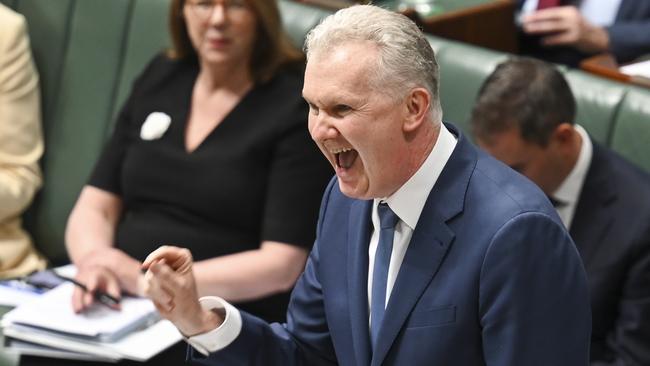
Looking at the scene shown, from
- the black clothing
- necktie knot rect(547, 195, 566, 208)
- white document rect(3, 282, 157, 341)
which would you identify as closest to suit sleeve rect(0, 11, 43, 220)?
the black clothing

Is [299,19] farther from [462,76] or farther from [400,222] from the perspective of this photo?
[400,222]

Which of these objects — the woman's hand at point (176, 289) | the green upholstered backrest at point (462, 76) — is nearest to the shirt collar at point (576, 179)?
the green upholstered backrest at point (462, 76)

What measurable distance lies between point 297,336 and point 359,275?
0.58 ft

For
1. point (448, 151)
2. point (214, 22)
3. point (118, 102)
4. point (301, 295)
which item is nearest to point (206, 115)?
point (214, 22)

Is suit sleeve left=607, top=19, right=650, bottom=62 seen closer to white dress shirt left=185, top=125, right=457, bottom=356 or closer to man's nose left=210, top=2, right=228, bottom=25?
man's nose left=210, top=2, right=228, bottom=25

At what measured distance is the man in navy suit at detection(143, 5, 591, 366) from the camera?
141 cm

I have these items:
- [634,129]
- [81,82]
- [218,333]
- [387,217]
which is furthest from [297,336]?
[81,82]

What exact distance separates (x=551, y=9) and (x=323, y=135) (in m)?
1.91

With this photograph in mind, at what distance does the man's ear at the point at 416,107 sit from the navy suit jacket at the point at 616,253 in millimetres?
776

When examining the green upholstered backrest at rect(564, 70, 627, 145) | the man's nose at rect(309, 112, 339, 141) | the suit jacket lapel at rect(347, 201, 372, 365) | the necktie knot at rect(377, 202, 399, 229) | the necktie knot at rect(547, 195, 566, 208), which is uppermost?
the man's nose at rect(309, 112, 339, 141)

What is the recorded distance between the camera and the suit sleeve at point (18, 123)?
2803 mm

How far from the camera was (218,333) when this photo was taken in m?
1.58

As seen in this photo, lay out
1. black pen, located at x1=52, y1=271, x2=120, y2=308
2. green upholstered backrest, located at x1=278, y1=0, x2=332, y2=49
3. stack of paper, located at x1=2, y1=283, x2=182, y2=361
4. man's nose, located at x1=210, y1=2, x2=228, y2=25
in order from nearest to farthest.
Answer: stack of paper, located at x1=2, y1=283, x2=182, y2=361, black pen, located at x1=52, y1=271, x2=120, y2=308, man's nose, located at x1=210, y1=2, x2=228, y2=25, green upholstered backrest, located at x1=278, y1=0, x2=332, y2=49

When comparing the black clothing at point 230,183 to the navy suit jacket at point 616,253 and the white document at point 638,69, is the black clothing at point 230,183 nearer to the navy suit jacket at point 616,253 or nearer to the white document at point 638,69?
the navy suit jacket at point 616,253
